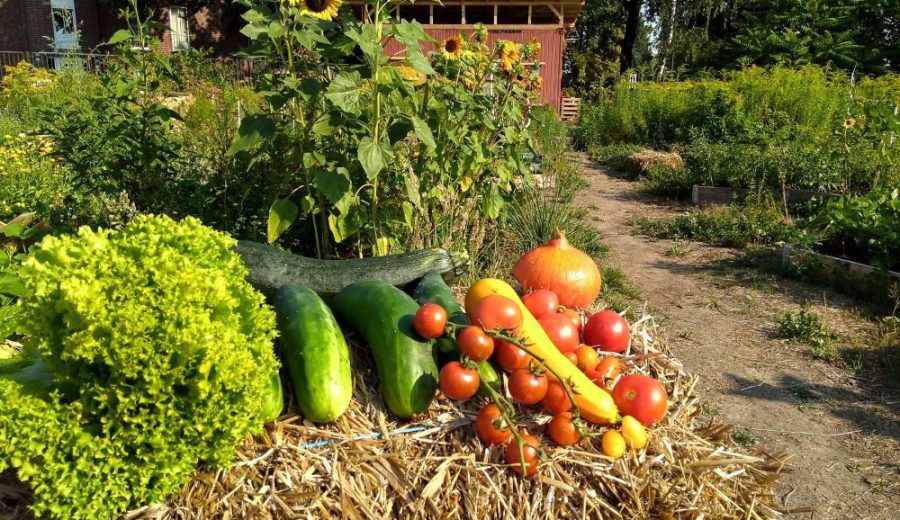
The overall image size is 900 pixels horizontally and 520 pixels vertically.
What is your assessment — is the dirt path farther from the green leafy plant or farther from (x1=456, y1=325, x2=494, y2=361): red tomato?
the green leafy plant

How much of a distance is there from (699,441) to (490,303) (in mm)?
876

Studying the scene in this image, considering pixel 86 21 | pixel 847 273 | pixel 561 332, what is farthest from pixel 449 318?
pixel 86 21

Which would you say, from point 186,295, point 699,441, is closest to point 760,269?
point 699,441

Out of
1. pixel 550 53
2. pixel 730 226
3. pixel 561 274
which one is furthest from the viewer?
pixel 550 53

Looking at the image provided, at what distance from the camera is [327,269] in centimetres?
307

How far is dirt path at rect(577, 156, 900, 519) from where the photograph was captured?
11.5 feet

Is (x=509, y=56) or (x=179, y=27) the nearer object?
(x=509, y=56)

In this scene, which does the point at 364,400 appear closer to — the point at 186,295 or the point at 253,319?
the point at 253,319

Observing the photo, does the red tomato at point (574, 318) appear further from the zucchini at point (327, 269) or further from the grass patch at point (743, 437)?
the grass patch at point (743, 437)

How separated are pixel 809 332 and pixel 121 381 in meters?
5.09

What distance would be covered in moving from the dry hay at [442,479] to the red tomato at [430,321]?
0.85 feet

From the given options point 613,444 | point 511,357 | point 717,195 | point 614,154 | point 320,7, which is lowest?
point 717,195

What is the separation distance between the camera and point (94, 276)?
5.94 ft

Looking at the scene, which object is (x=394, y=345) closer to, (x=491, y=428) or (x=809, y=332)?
(x=491, y=428)
